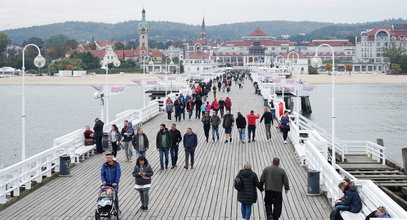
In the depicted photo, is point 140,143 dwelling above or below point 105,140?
above

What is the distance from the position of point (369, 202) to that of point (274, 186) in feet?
5.15

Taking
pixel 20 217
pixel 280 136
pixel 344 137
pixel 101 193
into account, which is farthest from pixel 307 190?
pixel 344 137

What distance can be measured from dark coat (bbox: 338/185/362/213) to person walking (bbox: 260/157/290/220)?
3.56 ft

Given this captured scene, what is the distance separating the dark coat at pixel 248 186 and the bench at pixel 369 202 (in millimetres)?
1483

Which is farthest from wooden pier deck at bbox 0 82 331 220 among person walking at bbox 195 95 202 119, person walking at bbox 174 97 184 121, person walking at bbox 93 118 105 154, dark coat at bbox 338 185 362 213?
person walking at bbox 195 95 202 119

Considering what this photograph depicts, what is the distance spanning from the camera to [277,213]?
10859 millimetres

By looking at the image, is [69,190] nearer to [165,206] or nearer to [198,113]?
[165,206]

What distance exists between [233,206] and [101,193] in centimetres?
282

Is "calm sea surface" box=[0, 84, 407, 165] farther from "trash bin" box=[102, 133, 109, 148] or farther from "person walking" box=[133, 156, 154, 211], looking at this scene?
"person walking" box=[133, 156, 154, 211]

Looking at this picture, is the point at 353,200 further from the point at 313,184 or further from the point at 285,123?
the point at 285,123

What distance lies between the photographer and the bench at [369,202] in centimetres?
925

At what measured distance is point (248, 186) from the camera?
10.4 meters

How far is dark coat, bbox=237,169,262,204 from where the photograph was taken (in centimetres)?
1041

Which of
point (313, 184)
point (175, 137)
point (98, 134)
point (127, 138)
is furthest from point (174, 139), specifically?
point (313, 184)
